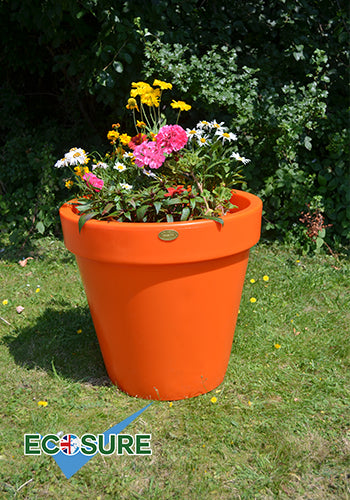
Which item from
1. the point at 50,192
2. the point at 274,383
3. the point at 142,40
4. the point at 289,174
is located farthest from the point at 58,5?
the point at 274,383

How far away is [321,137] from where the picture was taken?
12.8 ft

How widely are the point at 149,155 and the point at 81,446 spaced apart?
1.17 metres

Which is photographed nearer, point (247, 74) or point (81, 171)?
point (81, 171)

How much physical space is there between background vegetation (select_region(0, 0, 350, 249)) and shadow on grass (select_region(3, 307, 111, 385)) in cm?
140

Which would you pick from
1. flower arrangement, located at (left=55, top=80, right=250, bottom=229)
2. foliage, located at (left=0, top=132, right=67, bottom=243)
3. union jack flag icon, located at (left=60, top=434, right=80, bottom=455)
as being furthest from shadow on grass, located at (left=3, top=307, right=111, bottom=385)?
foliage, located at (left=0, top=132, right=67, bottom=243)

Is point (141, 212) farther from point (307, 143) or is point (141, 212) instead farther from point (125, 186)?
point (307, 143)

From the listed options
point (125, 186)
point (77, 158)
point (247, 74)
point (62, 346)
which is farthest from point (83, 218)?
point (247, 74)

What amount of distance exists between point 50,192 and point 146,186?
92.1 inches

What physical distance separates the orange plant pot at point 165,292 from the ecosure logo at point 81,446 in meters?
0.26

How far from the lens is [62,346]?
273 cm

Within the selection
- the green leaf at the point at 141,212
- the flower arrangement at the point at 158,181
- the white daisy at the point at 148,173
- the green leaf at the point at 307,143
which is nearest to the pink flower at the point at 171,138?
the flower arrangement at the point at 158,181

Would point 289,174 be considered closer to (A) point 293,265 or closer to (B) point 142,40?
(A) point 293,265

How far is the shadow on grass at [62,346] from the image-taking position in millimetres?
2510

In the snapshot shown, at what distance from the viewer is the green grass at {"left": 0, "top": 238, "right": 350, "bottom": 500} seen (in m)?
1.86
